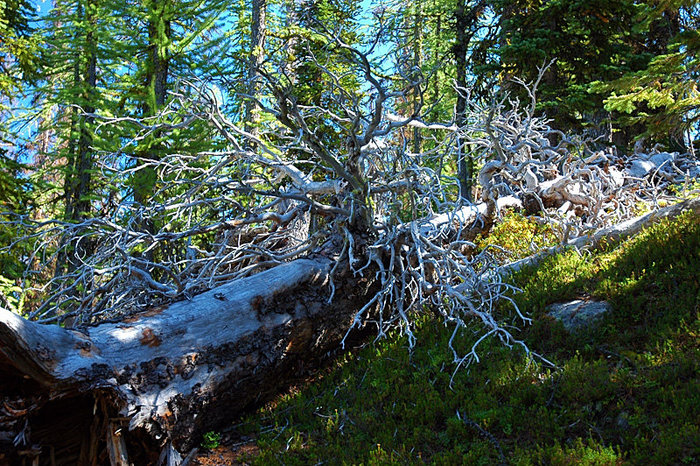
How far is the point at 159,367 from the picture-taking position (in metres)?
4.87

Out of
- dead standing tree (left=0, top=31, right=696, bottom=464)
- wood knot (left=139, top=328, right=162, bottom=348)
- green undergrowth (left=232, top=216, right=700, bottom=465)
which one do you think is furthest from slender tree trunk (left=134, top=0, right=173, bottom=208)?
green undergrowth (left=232, top=216, right=700, bottom=465)

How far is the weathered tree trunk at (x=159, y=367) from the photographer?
4.03 m

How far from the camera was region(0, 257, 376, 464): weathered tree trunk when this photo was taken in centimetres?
403

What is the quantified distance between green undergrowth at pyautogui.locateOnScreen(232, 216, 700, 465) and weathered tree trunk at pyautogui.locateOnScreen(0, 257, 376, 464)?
631 millimetres

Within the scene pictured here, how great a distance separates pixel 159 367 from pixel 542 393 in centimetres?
399

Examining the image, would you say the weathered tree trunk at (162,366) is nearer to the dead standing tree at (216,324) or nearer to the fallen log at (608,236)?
the dead standing tree at (216,324)

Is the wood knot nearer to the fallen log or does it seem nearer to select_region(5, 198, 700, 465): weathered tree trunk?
select_region(5, 198, 700, 465): weathered tree trunk

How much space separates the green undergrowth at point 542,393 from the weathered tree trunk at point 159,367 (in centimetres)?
63

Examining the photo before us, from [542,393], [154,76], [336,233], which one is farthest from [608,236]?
[154,76]

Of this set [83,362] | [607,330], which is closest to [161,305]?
[83,362]

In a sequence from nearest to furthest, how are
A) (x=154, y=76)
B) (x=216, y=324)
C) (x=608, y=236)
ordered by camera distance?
(x=216, y=324) < (x=608, y=236) < (x=154, y=76)

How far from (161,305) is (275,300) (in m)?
1.37

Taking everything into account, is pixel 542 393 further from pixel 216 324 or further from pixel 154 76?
pixel 154 76

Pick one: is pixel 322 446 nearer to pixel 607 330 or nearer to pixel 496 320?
pixel 496 320
